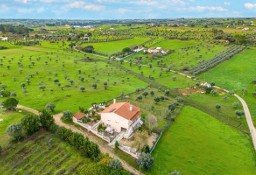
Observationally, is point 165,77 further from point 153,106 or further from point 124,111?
point 124,111

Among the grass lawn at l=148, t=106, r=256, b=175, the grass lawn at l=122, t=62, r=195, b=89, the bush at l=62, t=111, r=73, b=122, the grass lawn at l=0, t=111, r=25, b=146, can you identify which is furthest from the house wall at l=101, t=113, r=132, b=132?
the grass lawn at l=122, t=62, r=195, b=89

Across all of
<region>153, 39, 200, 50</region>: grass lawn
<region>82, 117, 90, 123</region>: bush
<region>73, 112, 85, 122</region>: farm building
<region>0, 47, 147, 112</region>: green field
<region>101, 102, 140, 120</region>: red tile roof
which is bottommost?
<region>0, 47, 147, 112</region>: green field

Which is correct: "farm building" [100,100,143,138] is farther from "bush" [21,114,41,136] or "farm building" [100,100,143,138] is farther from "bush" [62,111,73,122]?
"bush" [21,114,41,136]

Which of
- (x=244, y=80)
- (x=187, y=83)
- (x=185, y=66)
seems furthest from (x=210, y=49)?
(x=187, y=83)

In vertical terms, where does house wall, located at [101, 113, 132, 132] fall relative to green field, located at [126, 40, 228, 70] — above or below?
above

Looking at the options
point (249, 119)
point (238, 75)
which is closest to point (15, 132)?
point (249, 119)

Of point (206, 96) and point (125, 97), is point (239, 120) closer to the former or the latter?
point (206, 96)

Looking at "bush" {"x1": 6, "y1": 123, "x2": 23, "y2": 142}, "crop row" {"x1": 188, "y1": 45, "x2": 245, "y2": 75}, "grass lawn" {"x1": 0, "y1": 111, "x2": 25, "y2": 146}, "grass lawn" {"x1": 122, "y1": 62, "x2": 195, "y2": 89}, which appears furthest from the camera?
"crop row" {"x1": 188, "y1": 45, "x2": 245, "y2": 75}

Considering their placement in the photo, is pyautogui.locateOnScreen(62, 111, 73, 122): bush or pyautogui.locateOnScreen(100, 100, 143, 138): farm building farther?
pyautogui.locateOnScreen(62, 111, 73, 122): bush
